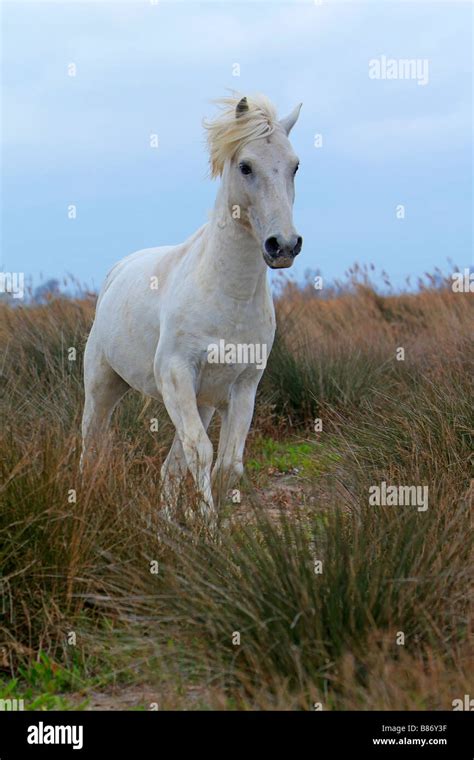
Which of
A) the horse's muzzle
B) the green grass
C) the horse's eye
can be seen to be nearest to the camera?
the horse's muzzle

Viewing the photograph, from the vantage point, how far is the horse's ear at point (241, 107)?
20.4 ft

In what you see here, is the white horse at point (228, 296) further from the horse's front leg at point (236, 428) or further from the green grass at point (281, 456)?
the green grass at point (281, 456)

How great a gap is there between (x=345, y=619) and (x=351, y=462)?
7.76 feet

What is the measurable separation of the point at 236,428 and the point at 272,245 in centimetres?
114

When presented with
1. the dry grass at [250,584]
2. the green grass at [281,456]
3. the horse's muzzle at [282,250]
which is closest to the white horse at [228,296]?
the horse's muzzle at [282,250]

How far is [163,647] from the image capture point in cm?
418

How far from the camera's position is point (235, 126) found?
6172 mm

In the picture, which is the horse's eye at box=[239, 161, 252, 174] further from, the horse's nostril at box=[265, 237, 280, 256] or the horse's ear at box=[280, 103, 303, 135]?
the horse's nostril at box=[265, 237, 280, 256]

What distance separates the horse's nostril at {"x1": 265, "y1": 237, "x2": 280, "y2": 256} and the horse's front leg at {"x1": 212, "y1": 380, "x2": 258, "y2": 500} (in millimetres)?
976

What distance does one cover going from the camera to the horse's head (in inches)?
226

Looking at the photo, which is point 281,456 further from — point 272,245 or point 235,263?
point 272,245

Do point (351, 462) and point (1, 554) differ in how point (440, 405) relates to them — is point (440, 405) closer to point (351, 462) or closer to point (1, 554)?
point (351, 462)

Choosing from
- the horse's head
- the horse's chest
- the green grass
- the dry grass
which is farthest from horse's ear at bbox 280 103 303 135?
the green grass
